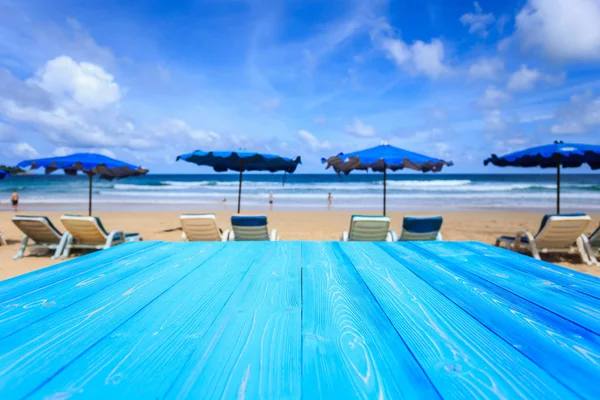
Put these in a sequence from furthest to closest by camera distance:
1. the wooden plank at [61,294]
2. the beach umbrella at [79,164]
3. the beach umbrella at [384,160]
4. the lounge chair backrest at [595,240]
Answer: the beach umbrella at [79,164] < the beach umbrella at [384,160] < the lounge chair backrest at [595,240] < the wooden plank at [61,294]

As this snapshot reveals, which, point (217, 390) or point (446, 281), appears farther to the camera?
point (446, 281)

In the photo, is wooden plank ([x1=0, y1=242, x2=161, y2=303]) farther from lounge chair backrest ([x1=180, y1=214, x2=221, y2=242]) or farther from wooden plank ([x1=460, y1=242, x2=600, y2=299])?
lounge chair backrest ([x1=180, y1=214, x2=221, y2=242])

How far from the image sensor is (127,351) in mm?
886

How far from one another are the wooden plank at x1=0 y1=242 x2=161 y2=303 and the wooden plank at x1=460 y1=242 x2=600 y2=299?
2.21 metres

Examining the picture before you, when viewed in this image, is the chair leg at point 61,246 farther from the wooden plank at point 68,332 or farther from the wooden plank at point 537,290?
the wooden plank at point 537,290

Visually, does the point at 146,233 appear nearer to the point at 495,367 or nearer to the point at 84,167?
the point at 84,167

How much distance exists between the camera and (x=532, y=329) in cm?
104

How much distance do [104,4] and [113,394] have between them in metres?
8.67

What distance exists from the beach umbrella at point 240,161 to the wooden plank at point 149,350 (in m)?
6.17

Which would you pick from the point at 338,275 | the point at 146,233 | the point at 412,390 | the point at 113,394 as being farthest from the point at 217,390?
the point at 146,233

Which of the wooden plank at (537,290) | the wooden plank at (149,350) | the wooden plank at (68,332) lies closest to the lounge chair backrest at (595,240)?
the wooden plank at (537,290)

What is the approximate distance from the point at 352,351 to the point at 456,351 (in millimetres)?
283

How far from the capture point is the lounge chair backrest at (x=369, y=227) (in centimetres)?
574

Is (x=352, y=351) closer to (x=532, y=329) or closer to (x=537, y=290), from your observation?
(x=532, y=329)
